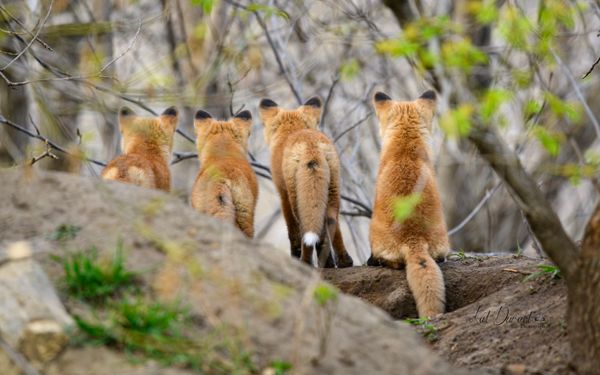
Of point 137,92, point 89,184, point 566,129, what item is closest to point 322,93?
point 566,129

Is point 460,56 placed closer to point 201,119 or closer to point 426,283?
point 426,283

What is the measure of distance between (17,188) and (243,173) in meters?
3.75

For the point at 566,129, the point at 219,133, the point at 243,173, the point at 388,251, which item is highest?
the point at 566,129

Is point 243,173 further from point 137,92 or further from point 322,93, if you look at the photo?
point 322,93

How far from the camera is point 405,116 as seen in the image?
9.81m

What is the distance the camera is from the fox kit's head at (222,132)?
33.9ft

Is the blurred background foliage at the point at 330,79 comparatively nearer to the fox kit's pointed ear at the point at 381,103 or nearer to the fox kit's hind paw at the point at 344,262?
the fox kit's pointed ear at the point at 381,103

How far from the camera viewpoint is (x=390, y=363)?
4801mm

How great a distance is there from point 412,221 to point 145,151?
338cm

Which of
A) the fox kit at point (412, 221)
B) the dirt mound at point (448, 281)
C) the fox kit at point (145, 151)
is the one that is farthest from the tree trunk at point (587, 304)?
the fox kit at point (145, 151)

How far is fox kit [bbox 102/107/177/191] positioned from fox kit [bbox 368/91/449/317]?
8.22ft

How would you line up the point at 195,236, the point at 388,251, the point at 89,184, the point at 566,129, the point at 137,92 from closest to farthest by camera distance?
the point at 195,236 < the point at 89,184 < the point at 137,92 < the point at 388,251 < the point at 566,129

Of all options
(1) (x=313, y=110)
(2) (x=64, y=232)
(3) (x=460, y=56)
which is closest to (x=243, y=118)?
(1) (x=313, y=110)

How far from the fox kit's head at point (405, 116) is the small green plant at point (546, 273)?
255 centimetres
